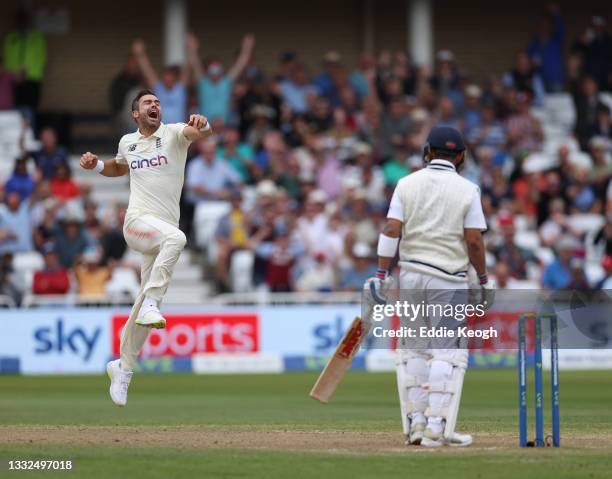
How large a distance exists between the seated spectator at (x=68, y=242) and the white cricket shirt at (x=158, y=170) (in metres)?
9.58

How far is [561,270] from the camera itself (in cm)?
1988

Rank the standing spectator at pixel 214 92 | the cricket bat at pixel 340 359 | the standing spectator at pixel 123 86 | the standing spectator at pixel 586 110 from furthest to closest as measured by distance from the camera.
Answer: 1. the standing spectator at pixel 586 110
2. the standing spectator at pixel 123 86
3. the standing spectator at pixel 214 92
4. the cricket bat at pixel 340 359

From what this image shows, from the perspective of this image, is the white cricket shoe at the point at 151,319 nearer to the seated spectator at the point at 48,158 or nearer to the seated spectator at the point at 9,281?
the seated spectator at the point at 9,281

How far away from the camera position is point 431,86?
23.8m

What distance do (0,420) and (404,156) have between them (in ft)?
37.5

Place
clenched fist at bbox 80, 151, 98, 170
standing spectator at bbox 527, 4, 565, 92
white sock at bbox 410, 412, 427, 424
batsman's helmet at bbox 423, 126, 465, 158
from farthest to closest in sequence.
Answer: standing spectator at bbox 527, 4, 565, 92 < clenched fist at bbox 80, 151, 98, 170 < batsman's helmet at bbox 423, 126, 465, 158 < white sock at bbox 410, 412, 427, 424

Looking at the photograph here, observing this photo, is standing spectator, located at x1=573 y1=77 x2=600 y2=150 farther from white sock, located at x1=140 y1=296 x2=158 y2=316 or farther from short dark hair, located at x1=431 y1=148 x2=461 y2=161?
short dark hair, located at x1=431 y1=148 x2=461 y2=161

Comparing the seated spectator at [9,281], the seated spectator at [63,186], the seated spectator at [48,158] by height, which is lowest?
the seated spectator at [9,281]

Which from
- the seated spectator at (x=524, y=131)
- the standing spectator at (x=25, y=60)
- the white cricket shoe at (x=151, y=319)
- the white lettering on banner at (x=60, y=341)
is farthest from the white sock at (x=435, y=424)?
the standing spectator at (x=25, y=60)

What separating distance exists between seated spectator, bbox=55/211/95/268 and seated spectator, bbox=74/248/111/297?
0.43 m

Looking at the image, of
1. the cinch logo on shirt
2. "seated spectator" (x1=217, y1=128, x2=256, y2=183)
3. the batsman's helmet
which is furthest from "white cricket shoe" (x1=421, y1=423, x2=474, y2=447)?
"seated spectator" (x1=217, y1=128, x2=256, y2=183)

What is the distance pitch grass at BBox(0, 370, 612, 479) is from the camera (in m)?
8.02

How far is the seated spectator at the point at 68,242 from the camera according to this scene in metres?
20.1

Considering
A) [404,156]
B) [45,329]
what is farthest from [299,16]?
[45,329]
